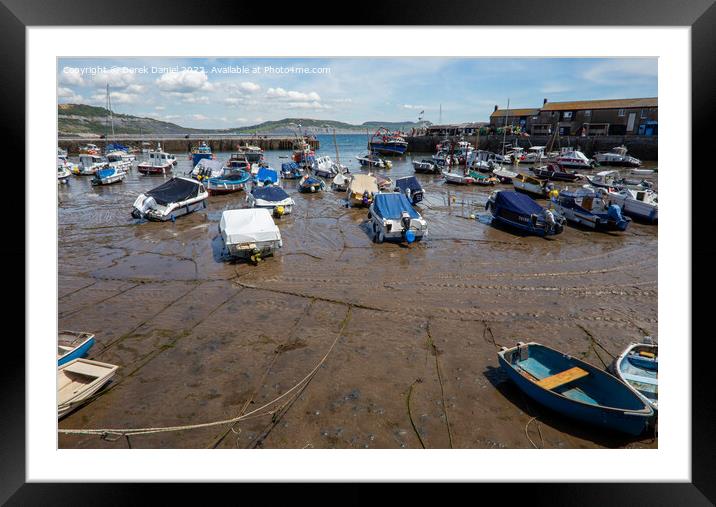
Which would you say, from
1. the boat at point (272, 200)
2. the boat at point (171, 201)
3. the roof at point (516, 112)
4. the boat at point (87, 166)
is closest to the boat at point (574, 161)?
the roof at point (516, 112)

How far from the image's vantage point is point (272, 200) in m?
24.0

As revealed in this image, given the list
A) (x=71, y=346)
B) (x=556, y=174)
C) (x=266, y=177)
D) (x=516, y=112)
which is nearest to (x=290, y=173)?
(x=266, y=177)

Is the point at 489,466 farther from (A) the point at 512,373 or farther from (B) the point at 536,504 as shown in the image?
(A) the point at 512,373

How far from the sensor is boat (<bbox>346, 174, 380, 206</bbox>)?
26311 millimetres

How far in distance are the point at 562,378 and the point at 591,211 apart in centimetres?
1698

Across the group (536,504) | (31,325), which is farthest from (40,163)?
(536,504)

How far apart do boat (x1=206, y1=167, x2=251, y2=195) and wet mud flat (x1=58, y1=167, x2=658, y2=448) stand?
10.7 m

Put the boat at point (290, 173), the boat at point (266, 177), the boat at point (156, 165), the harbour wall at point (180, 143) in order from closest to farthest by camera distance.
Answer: the boat at point (266, 177) < the boat at point (290, 173) < the boat at point (156, 165) < the harbour wall at point (180, 143)

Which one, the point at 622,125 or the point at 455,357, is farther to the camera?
the point at 622,125

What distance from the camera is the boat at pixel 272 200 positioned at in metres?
23.5

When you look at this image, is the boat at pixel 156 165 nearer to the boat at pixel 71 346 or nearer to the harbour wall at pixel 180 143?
the harbour wall at pixel 180 143

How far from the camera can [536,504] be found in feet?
13.0

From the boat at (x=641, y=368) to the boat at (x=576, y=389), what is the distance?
414 millimetres

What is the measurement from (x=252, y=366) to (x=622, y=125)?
220ft
